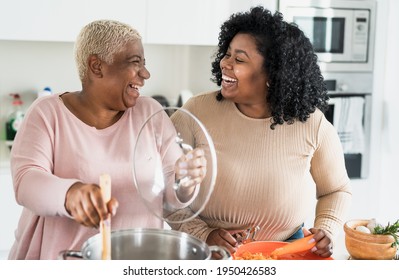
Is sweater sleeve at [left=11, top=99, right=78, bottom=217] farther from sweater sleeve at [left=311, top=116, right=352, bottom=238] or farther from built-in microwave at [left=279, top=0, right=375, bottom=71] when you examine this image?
built-in microwave at [left=279, top=0, right=375, bottom=71]

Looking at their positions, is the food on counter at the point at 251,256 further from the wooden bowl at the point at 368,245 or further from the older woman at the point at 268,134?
the wooden bowl at the point at 368,245

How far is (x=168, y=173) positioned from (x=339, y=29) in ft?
3.58

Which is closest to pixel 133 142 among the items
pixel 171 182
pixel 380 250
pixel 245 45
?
pixel 171 182

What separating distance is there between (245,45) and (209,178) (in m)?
0.25

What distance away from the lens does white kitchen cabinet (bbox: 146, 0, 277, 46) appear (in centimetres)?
152

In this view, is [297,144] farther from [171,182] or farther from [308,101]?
[171,182]

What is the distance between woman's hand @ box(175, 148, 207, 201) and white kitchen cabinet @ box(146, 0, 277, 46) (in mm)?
947

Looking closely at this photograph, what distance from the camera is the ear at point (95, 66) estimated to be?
2.26 ft

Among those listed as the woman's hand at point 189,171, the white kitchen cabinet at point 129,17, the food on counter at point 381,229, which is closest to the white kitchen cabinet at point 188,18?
the white kitchen cabinet at point 129,17

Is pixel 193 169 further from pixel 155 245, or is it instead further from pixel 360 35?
pixel 360 35

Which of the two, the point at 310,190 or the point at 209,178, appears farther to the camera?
the point at 310,190

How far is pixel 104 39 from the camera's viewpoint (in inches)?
26.7

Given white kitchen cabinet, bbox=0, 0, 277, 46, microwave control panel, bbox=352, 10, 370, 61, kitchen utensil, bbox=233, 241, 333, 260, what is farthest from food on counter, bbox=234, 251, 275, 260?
microwave control panel, bbox=352, 10, 370, 61

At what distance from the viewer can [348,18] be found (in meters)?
1.58
